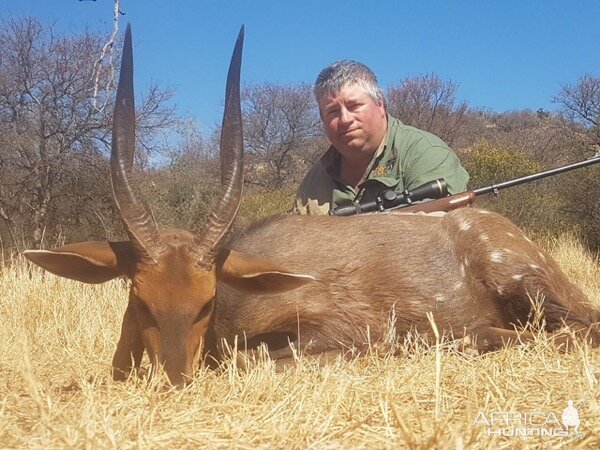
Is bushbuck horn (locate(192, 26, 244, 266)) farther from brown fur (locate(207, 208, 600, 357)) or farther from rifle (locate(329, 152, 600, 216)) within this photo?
rifle (locate(329, 152, 600, 216))

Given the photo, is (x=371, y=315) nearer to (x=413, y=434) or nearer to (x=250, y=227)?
(x=250, y=227)

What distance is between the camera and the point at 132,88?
4121 mm

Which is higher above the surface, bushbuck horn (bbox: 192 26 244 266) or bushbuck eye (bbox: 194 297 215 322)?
bushbuck horn (bbox: 192 26 244 266)

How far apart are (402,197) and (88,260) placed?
3.17 meters

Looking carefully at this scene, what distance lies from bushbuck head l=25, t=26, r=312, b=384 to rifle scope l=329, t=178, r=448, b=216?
222 centimetres

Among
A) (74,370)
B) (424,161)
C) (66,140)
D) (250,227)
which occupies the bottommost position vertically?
(74,370)

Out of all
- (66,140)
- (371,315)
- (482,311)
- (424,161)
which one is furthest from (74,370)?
(66,140)

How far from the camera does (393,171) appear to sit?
21.9 feet

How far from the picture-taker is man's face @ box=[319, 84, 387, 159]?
6672 millimetres

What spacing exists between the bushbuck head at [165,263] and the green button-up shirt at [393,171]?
2639mm

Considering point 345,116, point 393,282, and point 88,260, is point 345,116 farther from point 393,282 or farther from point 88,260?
point 88,260

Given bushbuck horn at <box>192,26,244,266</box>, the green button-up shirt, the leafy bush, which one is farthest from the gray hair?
the leafy bush

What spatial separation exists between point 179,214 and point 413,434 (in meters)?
11.4

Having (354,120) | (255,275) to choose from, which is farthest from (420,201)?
(255,275)
